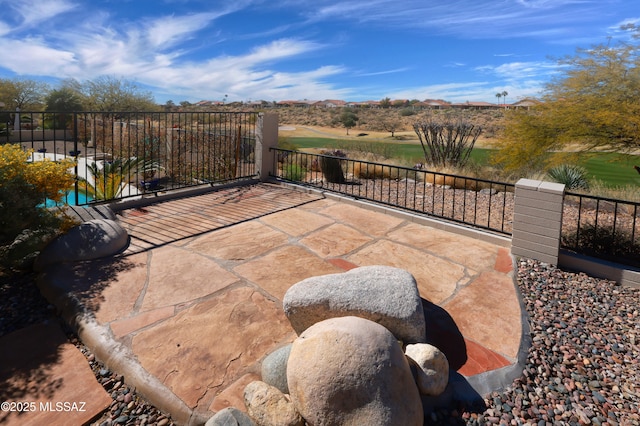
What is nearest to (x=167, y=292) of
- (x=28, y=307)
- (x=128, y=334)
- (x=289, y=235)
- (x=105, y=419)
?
(x=128, y=334)

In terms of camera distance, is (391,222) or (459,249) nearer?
(459,249)

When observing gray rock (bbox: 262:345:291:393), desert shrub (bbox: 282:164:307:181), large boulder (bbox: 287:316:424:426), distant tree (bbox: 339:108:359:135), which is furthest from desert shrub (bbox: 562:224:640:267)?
distant tree (bbox: 339:108:359:135)

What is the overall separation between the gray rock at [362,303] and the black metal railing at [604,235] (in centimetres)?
304

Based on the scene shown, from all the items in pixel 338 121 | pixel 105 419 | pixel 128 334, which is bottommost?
pixel 105 419

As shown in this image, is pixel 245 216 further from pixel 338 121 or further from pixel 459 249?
pixel 338 121

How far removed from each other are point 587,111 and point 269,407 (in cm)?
792

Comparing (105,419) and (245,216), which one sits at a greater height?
(245,216)

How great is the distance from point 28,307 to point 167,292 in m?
1.18

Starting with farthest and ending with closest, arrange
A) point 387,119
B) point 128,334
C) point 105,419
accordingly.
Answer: point 387,119, point 128,334, point 105,419

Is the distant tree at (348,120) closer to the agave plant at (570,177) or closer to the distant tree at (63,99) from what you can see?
the distant tree at (63,99)

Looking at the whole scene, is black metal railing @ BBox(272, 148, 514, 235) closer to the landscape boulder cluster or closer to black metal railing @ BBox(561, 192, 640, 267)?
black metal railing @ BBox(561, 192, 640, 267)

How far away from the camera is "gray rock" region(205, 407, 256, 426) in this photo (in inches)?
82.4

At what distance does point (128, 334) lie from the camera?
2955 millimetres

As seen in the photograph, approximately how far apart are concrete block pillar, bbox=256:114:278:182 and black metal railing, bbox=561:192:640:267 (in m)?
5.85
